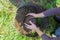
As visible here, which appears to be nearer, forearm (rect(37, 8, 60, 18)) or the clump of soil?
forearm (rect(37, 8, 60, 18))

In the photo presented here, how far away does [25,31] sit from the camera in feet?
6.29

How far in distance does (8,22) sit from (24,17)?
25 cm

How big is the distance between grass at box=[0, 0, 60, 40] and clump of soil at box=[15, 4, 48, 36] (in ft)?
0.31

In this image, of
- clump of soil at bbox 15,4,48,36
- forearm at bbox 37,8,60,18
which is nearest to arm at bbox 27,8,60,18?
forearm at bbox 37,8,60,18

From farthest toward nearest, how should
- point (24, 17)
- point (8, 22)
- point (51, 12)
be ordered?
point (8, 22), point (24, 17), point (51, 12)

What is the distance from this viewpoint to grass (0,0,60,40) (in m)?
2.02

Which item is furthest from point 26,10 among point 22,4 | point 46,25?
point 46,25

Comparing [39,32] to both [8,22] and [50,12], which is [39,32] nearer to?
[50,12]

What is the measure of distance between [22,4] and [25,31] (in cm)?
34

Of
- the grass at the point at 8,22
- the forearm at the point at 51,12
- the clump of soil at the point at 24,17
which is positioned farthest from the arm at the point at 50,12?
the grass at the point at 8,22

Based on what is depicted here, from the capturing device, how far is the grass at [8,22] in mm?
2018

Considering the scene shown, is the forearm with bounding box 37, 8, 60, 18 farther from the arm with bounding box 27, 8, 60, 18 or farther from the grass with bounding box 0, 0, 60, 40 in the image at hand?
the grass with bounding box 0, 0, 60, 40

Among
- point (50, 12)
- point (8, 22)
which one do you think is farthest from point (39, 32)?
point (8, 22)

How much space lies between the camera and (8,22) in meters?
2.10
